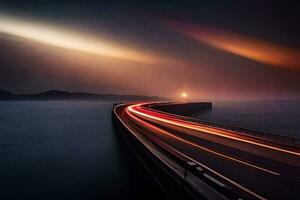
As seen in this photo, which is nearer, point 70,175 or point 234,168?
point 234,168

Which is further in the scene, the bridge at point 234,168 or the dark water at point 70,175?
the dark water at point 70,175

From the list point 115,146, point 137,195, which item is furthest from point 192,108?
point 137,195

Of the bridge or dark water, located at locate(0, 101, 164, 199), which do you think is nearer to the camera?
the bridge

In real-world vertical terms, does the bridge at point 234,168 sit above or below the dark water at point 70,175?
above

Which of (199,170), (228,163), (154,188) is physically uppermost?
(199,170)

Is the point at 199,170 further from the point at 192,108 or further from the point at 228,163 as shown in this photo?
the point at 192,108

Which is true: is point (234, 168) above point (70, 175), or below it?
above

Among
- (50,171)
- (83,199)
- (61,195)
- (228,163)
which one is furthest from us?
(50,171)

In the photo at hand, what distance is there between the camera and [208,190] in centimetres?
1302

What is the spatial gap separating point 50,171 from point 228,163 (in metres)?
21.7

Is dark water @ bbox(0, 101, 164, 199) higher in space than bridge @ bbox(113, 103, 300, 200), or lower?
lower

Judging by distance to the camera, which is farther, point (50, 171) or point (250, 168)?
point (50, 171)

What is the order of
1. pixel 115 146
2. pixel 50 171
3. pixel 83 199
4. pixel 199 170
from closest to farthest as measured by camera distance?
pixel 199 170 < pixel 83 199 < pixel 50 171 < pixel 115 146

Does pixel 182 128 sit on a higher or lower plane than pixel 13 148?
higher
